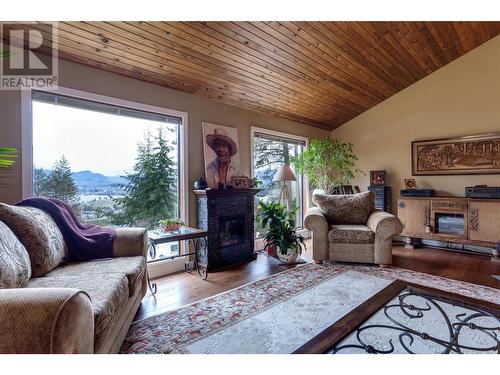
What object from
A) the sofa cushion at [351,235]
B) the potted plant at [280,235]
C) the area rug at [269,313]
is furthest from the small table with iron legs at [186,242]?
the sofa cushion at [351,235]

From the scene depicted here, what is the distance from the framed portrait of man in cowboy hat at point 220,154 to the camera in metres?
3.47

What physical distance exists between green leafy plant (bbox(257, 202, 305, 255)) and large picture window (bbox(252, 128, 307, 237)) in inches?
26.7

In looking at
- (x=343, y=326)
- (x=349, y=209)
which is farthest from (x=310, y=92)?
(x=343, y=326)

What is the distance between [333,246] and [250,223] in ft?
3.81

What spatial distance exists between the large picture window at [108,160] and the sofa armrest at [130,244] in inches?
31.0

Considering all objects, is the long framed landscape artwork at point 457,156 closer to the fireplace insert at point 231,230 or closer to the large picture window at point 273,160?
the large picture window at point 273,160

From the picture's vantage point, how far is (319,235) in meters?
3.34

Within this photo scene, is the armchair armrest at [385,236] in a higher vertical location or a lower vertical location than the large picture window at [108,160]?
lower

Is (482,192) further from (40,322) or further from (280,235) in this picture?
(40,322)

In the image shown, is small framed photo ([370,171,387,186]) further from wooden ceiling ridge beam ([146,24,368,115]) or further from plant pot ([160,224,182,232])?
plant pot ([160,224,182,232])

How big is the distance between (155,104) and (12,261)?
84.5 inches

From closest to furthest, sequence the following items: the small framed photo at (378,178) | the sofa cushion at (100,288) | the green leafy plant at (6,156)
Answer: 1. the sofa cushion at (100,288)
2. the green leafy plant at (6,156)
3. the small framed photo at (378,178)
